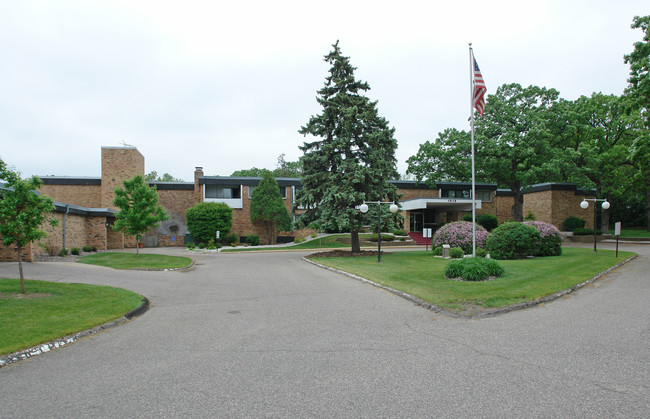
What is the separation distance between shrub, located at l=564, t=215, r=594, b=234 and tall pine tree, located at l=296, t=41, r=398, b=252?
22877mm

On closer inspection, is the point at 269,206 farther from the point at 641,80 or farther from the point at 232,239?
the point at 641,80

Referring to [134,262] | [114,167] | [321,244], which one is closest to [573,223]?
[321,244]

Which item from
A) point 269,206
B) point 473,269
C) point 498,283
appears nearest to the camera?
point 498,283

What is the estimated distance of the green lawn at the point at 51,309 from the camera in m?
6.53

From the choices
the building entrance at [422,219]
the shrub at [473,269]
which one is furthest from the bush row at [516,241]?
the building entrance at [422,219]

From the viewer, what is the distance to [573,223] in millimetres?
38062

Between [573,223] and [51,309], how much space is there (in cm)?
4240

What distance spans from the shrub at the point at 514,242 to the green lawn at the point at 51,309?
52.3 feet

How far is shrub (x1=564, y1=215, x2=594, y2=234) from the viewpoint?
37.9 metres

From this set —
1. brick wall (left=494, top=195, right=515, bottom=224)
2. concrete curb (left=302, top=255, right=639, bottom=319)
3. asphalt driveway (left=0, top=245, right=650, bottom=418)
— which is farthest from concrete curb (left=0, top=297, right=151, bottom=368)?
brick wall (left=494, top=195, right=515, bottom=224)

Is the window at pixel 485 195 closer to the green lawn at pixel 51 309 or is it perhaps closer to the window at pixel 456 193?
the window at pixel 456 193

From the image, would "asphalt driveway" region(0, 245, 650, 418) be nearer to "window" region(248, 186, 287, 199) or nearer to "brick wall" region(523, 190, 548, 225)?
"window" region(248, 186, 287, 199)

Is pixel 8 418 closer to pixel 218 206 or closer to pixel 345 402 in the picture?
pixel 345 402

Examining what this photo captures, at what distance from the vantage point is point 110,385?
4.55m
